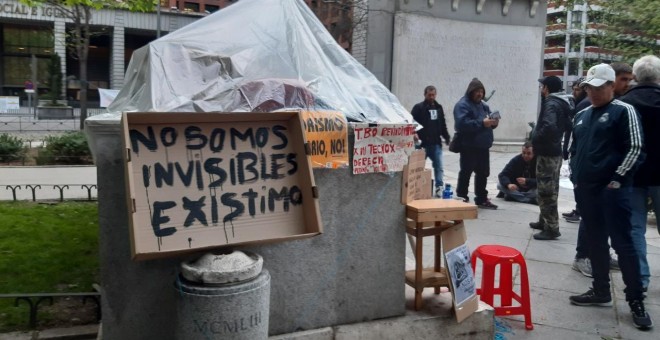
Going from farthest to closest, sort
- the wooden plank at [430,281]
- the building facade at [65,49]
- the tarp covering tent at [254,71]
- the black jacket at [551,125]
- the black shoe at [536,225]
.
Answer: the building facade at [65,49] → the black shoe at [536,225] → the black jacket at [551,125] → the wooden plank at [430,281] → the tarp covering tent at [254,71]

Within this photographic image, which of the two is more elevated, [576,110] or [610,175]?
[576,110]

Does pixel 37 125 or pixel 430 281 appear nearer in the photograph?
pixel 430 281

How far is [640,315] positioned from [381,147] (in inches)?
99.5

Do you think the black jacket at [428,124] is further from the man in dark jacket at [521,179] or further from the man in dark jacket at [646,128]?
the man in dark jacket at [646,128]

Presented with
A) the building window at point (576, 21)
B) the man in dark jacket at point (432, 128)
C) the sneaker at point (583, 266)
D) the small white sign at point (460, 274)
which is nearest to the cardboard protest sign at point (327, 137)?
the small white sign at point (460, 274)

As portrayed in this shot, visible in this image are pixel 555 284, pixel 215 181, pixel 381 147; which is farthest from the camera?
pixel 555 284

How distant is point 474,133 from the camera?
28.7 feet

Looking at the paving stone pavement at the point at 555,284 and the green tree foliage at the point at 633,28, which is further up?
the green tree foliage at the point at 633,28

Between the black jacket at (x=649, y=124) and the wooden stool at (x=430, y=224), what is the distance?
187cm

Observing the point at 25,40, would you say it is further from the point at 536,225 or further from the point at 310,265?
the point at 310,265

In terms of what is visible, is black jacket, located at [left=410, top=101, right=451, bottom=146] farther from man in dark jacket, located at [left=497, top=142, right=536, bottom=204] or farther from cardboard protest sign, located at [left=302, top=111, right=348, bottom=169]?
cardboard protest sign, located at [left=302, top=111, right=348, bottom=169]

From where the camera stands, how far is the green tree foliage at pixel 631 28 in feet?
34.3

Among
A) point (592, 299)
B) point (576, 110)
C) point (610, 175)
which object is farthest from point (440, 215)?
point (576, 110)

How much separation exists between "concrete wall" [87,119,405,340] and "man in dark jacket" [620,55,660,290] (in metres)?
2.25
